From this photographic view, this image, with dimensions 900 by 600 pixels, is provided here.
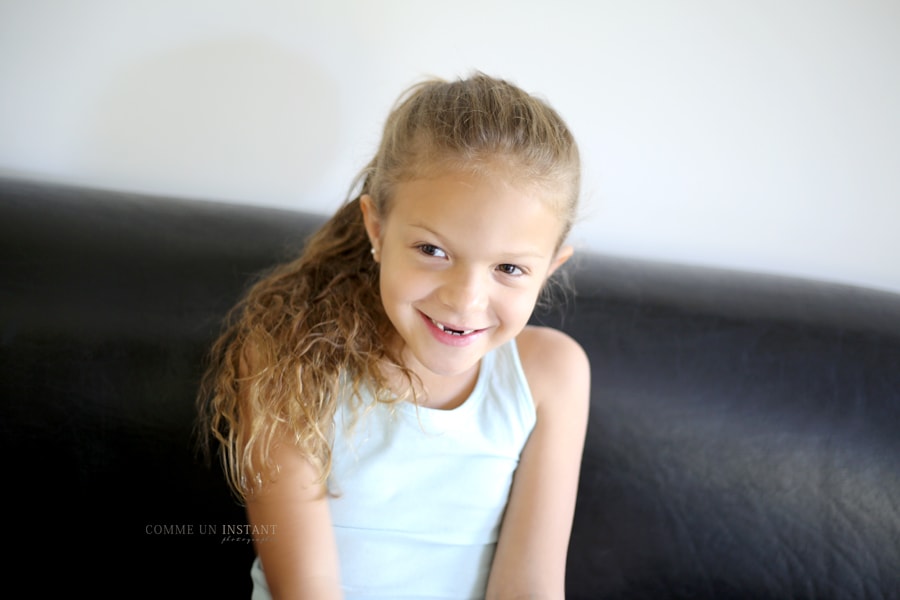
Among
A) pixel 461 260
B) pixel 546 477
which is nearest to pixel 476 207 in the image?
pixel 461 260

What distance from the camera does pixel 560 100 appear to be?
1196mm

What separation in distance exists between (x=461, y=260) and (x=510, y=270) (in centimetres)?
6

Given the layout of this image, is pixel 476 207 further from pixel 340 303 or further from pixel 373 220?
pixel 340 303

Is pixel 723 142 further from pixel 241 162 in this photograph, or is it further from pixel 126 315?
pixel 126 315

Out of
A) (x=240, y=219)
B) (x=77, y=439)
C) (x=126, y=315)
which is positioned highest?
(x=240, y=219)

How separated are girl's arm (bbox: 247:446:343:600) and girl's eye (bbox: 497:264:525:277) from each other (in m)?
0.34

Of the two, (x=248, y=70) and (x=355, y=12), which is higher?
(x=355, y=12)

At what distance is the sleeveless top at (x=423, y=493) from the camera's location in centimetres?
97

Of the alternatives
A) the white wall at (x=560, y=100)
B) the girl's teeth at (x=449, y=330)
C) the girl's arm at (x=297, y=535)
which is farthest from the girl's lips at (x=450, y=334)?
the white wall at (x=560, y=100)

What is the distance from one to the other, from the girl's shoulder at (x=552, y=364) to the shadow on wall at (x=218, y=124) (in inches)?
18.0

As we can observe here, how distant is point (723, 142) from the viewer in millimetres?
1219

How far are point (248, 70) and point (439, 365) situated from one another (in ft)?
1.99

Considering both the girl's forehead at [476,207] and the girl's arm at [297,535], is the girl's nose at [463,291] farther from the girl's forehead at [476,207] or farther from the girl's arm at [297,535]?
the girl's arm at [297,535]

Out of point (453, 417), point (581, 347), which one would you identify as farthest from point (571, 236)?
point (453, 417)
